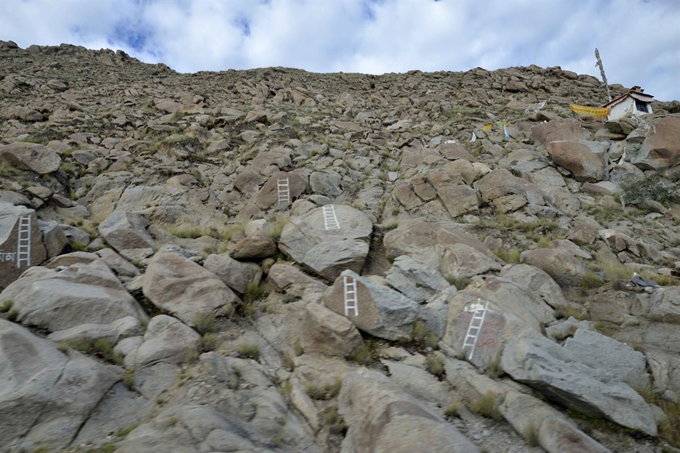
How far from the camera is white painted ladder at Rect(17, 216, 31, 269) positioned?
8359mm

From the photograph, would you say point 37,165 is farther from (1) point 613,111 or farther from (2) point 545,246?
(1) point 613,111

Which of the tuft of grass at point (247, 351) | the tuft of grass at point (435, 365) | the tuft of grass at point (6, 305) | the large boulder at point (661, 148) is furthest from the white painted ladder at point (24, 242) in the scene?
the large boulder at point (661, 148)

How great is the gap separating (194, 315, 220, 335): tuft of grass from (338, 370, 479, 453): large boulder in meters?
2.82

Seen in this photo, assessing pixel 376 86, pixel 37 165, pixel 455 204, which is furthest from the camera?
pixel 376 86

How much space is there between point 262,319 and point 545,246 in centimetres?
721

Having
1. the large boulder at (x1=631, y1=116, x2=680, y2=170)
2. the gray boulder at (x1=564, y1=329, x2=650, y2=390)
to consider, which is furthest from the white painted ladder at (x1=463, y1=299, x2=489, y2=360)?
the large boulder at (x1=631, y1=116, x2=680, y2=170)

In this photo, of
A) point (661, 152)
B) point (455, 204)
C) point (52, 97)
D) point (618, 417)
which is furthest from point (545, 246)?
point (52, 97)

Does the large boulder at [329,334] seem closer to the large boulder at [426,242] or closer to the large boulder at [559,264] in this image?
the large boulder at [426,242]

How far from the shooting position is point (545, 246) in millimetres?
10047

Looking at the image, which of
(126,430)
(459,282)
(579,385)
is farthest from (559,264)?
(126,430)

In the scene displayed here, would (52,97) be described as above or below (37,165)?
above

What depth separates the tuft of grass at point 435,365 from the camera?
6.51 metres

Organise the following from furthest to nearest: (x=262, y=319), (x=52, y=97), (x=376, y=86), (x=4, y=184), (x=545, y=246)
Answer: (x=376, y=86), (x=52, y=97), (x=4, y=184), (x=545, y=246), (x=262, y=319)

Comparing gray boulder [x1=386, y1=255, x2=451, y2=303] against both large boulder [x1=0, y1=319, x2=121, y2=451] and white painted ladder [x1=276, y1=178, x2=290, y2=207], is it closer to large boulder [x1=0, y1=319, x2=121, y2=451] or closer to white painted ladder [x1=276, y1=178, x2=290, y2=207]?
white painted ladder [x1=276, y1=178, x2=290, y2=207]
